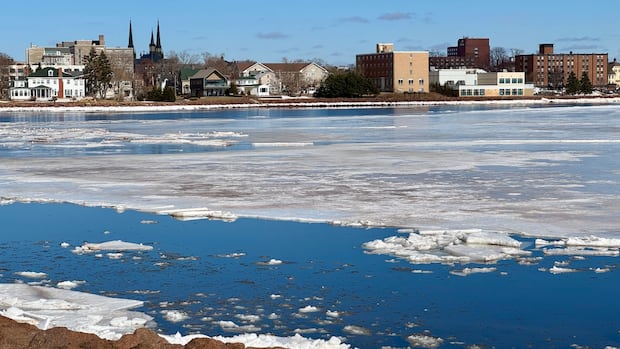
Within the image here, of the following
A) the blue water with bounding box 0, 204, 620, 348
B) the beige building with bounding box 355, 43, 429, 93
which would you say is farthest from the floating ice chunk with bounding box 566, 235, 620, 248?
the beige building with bounding box 355, 43, 429, 93

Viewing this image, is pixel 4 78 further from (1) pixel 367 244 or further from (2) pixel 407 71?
(1) pixel 367 244

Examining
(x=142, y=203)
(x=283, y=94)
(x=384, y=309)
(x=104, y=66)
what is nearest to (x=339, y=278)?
(x=384, y=309)

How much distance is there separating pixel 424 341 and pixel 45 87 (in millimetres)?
106361

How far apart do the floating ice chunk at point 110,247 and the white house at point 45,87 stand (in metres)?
99.2

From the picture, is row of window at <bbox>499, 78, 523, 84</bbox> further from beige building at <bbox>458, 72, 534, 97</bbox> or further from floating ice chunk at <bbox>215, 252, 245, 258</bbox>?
floating ice chunk at <bbox>215, 252, 245, 258</bbox>

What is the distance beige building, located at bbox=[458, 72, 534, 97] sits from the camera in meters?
121

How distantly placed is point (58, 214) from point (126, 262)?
3891mm

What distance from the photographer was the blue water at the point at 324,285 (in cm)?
686

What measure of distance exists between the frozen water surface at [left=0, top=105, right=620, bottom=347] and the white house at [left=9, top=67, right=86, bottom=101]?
89689 mm

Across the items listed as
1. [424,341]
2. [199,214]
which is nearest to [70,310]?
[424,341]

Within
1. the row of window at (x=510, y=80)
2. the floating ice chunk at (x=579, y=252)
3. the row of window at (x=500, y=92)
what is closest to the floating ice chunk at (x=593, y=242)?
the floating ice chunk at (x=579, y=252)

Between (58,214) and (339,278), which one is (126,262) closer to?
(339,278)

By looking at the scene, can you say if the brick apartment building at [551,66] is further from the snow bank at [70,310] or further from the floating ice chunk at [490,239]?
the snow bank at [70,310]

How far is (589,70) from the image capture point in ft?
596
